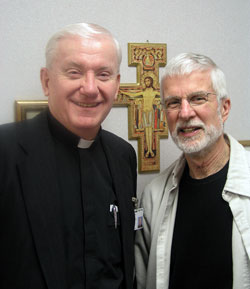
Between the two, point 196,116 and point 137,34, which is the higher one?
point 137,34

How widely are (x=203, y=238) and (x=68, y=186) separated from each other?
0.60 meters

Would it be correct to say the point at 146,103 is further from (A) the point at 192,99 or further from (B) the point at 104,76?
(B) the point at 104,76

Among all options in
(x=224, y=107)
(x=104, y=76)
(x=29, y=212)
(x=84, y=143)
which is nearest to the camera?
(x=29, y=212)

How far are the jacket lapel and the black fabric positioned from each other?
54cm

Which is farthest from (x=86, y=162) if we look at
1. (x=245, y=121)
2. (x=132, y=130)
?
(x=245, y=121)

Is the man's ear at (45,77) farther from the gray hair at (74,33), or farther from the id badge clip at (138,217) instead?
the id badge clip at (138,217)

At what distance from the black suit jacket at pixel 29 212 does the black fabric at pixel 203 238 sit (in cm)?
53

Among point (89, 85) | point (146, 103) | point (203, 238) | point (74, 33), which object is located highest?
point (74, 33)

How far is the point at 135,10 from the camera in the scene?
1.50m

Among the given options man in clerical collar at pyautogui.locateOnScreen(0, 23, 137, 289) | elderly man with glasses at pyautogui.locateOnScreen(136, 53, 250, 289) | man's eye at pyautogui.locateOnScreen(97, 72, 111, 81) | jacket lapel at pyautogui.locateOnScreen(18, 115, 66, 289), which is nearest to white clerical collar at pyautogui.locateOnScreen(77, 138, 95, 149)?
man in clerical collar at pyautogui.locateOnScreen(0, 23, 137, 289)

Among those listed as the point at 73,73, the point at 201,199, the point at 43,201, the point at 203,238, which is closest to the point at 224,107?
the point at 201,199

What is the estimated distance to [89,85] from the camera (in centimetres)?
99

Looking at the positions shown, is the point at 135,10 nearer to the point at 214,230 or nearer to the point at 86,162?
the point at 86,162

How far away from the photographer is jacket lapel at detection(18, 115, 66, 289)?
92 centimetres
